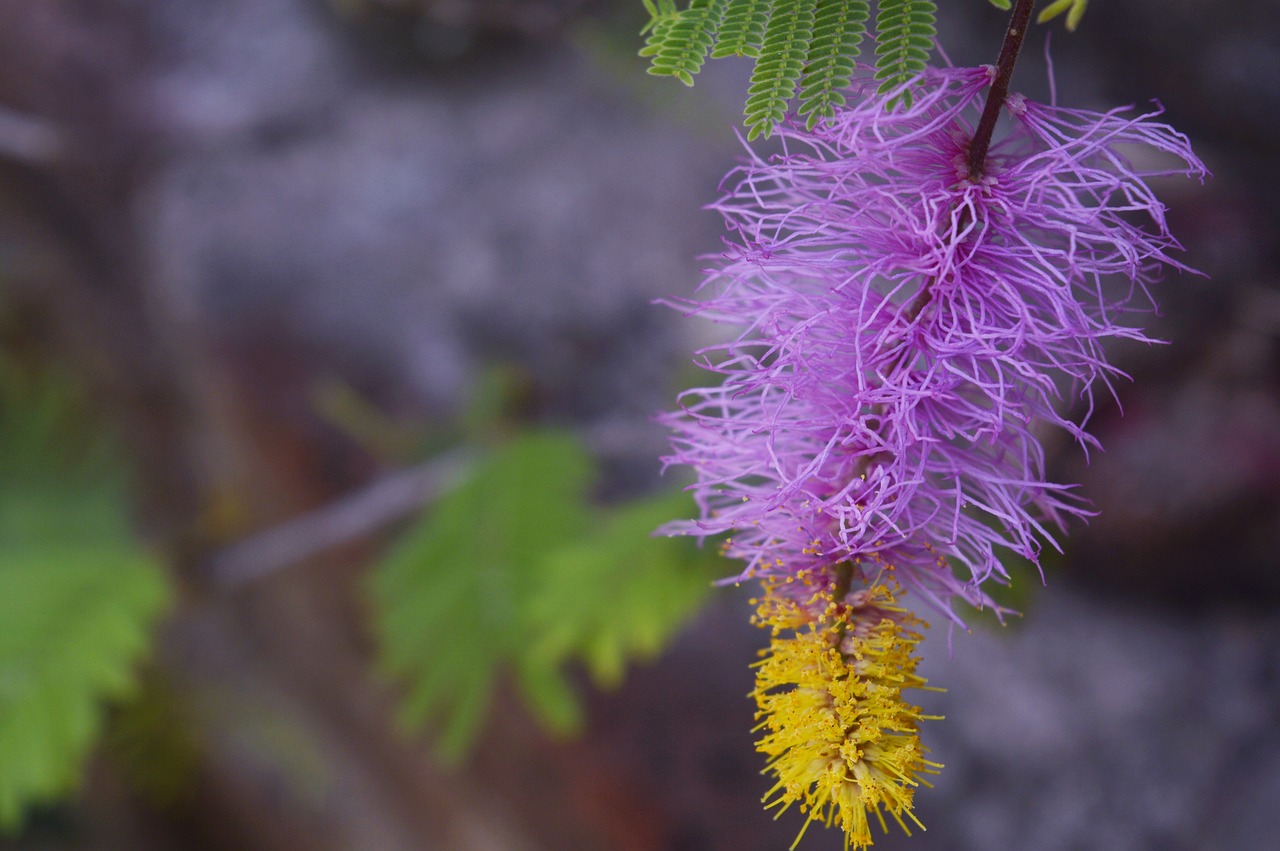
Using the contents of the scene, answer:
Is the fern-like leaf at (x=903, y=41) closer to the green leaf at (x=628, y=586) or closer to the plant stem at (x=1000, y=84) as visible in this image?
the plant stem at (x=1000, y=84)

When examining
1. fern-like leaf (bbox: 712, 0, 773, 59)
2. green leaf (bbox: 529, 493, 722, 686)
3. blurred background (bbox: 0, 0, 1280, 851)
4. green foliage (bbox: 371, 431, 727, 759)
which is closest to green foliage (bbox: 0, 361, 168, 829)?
blurred background (bbox: 0, 0, 1280, 851)

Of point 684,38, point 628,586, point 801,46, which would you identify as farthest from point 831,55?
point 628,586

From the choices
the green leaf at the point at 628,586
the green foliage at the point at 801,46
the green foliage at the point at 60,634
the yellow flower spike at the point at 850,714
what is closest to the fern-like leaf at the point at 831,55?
the green foliage at the point at 801,46

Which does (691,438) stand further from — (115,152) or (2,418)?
(2,418)

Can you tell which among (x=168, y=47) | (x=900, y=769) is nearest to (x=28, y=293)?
(x=168, y=47)

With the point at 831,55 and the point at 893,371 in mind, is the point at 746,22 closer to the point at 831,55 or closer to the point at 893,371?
the point at 831,55

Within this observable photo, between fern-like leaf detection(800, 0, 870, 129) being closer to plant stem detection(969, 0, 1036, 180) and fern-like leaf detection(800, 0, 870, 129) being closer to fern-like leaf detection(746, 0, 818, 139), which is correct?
fern-like leaf detection(746, 0, 818, 139)
